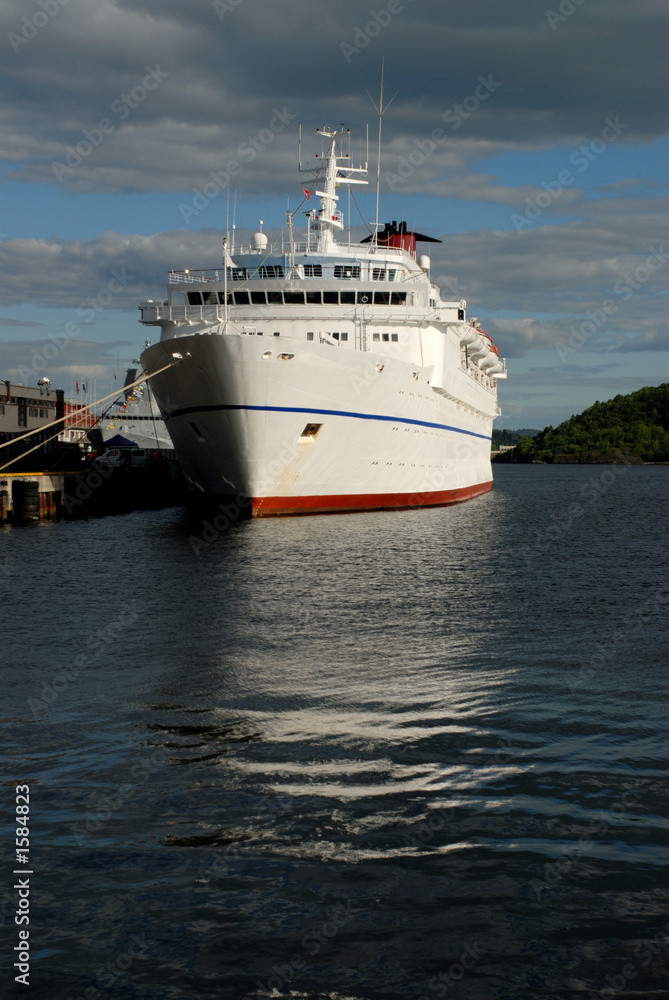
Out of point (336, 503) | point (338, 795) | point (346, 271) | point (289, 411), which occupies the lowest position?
point (338, 795)

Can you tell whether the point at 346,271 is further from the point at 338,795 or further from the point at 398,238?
the point at 338,795

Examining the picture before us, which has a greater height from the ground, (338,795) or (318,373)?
(318,373)

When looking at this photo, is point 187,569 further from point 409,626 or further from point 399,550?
point 409,626

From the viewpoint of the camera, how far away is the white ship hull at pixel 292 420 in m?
27.7

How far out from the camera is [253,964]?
5141 millimetres

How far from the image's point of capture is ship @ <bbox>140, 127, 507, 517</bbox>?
2806 cm

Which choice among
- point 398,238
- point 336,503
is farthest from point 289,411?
point 398,238

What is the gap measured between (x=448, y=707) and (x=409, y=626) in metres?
4.63

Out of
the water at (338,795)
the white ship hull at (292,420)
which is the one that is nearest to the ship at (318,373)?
the white ship hull at (292,420)

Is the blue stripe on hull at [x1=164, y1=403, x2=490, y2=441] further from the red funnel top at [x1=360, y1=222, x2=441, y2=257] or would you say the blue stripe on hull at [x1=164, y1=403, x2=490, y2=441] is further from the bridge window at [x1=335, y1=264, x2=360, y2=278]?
the red funnel top at [x1=360, y1=222, x2=441, y2=257]

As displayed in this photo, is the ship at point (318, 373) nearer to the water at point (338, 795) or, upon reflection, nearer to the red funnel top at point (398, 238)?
the red funnel top at point (398, 238)

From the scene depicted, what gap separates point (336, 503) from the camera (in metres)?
31.9

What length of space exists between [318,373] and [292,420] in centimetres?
178

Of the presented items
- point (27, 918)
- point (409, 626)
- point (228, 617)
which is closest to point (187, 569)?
point (228, 617)
